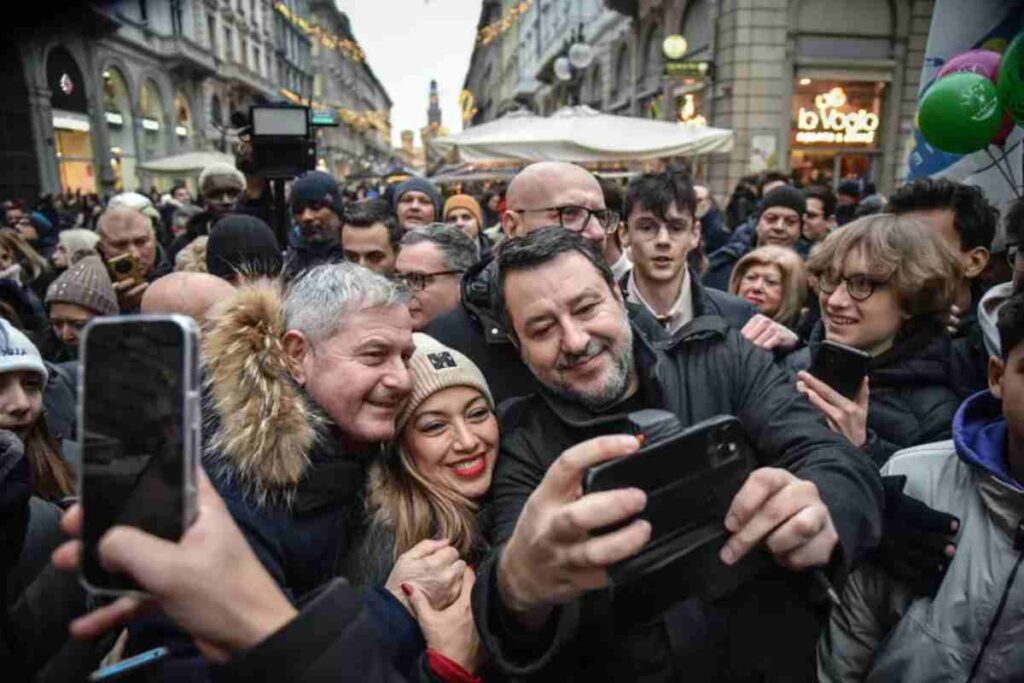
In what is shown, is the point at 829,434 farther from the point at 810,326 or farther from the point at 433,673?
the point at 810,326

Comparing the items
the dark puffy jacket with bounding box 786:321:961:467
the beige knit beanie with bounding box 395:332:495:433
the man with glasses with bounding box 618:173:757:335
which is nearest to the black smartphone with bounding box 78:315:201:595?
the beige knit beanie with bounding box 395:332:495:433

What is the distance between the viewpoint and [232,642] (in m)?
0.79

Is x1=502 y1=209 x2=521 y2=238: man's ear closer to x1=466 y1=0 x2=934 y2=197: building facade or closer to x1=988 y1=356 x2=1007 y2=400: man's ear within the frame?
x1=988 y1=356 x2=1007 y2=400: man's ear

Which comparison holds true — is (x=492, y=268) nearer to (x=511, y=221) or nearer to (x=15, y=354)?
(x=511, y=221)

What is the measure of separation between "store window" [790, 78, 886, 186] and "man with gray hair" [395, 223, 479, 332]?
12490 mm

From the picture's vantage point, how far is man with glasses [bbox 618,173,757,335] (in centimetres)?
313

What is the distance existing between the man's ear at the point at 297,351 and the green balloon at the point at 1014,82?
3.63m

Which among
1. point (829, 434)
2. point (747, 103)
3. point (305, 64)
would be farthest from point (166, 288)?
point (305, 64)

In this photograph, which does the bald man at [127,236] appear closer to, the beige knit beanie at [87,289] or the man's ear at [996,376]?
the beige knit beanie at [87,289]

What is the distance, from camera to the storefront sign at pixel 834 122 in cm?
1361

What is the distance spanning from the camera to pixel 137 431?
76cm

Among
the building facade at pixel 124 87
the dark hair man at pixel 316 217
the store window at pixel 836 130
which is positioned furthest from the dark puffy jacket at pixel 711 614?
the building facade at pixel 124 87

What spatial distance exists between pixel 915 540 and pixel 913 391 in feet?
1.88

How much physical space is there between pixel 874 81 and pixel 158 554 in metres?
16.1
